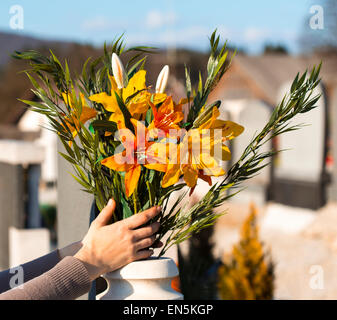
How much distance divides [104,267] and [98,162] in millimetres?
237

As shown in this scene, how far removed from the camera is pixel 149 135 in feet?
3.66

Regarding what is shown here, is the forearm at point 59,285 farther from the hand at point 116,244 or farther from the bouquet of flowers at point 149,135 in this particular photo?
the bouquet of flowers at point 149,135

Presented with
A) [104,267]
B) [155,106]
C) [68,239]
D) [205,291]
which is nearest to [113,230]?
[104,267]

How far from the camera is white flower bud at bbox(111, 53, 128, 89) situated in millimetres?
1150

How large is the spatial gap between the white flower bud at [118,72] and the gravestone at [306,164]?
21.6 feet

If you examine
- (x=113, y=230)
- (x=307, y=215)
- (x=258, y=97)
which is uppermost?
(x=258, y=97)

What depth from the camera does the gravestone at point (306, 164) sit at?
7.68 meters

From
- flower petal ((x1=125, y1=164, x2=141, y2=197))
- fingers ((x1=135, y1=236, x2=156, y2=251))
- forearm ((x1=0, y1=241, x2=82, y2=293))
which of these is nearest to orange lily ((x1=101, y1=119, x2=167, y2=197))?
flower petal ((x1=125, y1=164, x2=141, y2=197))

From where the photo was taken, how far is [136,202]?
1.16 meters

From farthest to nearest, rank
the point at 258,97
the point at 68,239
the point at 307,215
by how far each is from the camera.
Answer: the point at 258,97, the point at 307,215, the point at 68,239

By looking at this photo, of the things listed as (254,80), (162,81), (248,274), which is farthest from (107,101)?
(254,80)

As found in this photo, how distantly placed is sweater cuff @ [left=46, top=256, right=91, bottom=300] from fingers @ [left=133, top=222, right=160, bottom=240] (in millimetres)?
136
